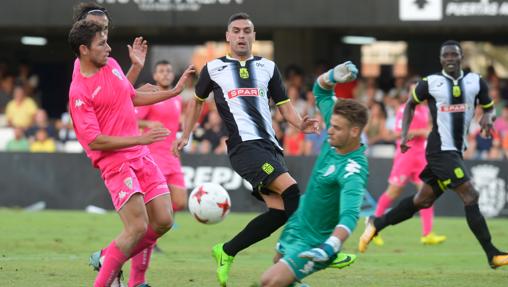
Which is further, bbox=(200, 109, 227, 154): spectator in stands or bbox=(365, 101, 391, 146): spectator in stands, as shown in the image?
bbox=(200, 109, 227, 154): spectator in stands

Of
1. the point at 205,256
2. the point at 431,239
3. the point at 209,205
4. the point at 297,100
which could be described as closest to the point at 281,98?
the point at 209,205

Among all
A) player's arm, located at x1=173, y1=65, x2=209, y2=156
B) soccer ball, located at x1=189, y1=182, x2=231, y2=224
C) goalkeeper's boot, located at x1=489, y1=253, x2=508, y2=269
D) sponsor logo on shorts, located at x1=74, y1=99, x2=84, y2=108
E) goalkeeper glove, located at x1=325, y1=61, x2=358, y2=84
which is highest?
goalkeeper glove, located at x1=325, y1=61, x2=358, y2=84

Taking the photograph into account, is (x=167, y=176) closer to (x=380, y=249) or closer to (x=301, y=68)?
(x=380, y=249)

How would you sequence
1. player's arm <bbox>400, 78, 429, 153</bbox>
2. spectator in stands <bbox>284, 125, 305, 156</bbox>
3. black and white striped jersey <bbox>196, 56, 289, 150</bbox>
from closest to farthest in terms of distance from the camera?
black and white striped jersey <bbox>196, 56, 289, 150</bbox>
player's arm <bbox>400, 78, 429, 153</bbox>
spectator in stands <bbox>284, 125, 305, 156</bbox>

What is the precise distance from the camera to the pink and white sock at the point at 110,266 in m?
8.99

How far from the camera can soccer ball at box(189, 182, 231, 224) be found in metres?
11.0

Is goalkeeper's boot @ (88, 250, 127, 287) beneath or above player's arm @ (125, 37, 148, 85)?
beneath

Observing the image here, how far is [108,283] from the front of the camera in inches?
356

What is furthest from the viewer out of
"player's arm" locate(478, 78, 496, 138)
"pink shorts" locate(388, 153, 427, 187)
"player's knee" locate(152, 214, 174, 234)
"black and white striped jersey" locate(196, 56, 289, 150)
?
"pink shorts" locate(388, 153, 427, 187)

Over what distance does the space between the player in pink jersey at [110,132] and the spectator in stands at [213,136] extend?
12.5 metres

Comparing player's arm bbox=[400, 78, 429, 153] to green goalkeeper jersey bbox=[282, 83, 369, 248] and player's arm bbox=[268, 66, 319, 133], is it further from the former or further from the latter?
green goalkeeper jersey bbox=[282, 83, 369, 248]

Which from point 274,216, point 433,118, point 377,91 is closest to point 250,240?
point 274,216

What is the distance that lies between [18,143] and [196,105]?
471 inches

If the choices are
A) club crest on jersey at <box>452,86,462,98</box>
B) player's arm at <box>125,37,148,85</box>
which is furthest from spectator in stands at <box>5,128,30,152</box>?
player's arm at <box>125,37,148,85</box>
